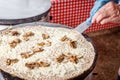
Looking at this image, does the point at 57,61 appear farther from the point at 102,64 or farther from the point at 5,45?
the point at 102,64

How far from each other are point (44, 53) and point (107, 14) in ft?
1.23

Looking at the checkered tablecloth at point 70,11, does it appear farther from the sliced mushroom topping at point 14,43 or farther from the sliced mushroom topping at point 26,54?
the sliced mushroom topping at point 26,54

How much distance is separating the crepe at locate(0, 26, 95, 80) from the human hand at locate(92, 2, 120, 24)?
0.15m

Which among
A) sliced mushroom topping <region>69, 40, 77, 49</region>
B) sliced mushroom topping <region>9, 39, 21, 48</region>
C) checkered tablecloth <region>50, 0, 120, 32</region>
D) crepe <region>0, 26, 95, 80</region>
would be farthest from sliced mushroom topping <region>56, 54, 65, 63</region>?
A: checkered tablecloth <region>50, 0, 120, 32</region>

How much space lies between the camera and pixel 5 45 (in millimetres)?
1296

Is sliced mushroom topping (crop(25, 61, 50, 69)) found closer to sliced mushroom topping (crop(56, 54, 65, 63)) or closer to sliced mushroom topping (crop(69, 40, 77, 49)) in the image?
sliced mushroom topping (crop(56, 54, 65, 63))

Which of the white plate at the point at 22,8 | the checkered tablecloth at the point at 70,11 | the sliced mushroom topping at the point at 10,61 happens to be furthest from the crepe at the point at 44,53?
the checkered tablecloth at the point at 70,11

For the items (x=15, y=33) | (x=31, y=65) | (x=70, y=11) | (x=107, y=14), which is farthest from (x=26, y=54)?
(x=70, y=11)

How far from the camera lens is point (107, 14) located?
1296 millimetres

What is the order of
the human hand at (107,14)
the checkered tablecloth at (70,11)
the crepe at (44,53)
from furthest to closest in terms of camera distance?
the checkered tablecloth at (70,11)
the human hand at (107,14)
the crepe at (44,53)

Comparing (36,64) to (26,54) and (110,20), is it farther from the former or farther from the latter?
(110,20)

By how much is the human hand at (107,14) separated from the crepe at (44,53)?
0.50 feet

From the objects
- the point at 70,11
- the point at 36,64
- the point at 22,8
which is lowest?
the point at 70,11

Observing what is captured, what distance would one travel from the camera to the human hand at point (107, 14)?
1.28 m
